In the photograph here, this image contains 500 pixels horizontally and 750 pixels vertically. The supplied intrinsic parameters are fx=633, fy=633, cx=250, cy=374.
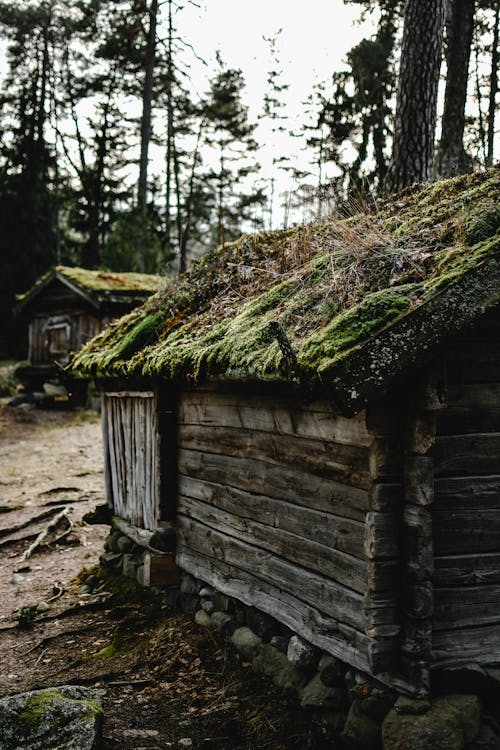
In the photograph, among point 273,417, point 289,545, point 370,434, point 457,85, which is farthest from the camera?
point 457,85

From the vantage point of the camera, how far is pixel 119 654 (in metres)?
5.87

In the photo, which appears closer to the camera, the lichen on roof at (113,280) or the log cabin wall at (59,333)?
the lichen on roof at (113,280)

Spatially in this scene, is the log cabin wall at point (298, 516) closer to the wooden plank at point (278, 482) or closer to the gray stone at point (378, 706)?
the wooden plank at point (278, 482)

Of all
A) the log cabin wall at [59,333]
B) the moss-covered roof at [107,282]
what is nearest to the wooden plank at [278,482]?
the moss-covered roof at [107,282]

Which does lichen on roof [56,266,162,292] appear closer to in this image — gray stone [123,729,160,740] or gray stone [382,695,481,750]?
gray stone [123,729,160,740]

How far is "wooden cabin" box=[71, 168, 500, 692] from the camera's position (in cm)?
357

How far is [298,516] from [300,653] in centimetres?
99

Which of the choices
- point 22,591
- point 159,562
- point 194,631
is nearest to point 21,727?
point 194,631

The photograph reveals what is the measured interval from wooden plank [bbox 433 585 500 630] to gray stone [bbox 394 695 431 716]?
0.43 metres

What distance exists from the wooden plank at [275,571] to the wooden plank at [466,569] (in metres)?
0.53

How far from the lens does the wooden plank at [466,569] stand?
396cm

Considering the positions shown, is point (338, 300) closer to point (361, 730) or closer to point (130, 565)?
point (361, 730)

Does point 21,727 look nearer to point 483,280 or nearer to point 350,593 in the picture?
point 350,593

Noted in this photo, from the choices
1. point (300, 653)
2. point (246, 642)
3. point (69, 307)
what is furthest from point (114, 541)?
point (69, 307)
